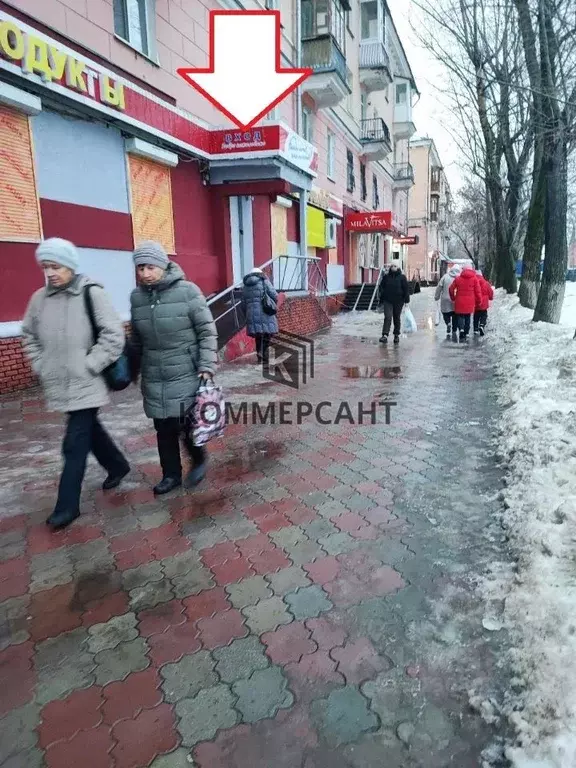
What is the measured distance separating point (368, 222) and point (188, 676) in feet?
70.0

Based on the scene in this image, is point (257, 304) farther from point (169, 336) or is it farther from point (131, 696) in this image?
point (131, 696)

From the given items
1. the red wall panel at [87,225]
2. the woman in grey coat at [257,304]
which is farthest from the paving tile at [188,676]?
the woman in grey coat at [257,304]

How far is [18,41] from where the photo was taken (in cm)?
607

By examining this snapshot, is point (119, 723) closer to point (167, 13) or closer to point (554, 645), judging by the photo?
point (554, 645)

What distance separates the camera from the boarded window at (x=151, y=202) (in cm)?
884

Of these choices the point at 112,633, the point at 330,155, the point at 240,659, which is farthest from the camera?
the point at 330,155

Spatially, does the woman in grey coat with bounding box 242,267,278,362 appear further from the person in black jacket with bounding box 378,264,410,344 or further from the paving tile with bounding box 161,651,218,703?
the paving tile with bounding box 161,651,218,703

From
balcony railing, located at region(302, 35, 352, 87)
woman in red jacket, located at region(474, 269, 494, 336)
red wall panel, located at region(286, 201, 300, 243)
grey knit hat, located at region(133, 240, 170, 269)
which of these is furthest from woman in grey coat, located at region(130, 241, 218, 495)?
balcony railing, located at region(302, 35, 352, 87)

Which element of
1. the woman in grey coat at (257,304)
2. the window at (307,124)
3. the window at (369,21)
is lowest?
the woman in grey coat at (257,304)

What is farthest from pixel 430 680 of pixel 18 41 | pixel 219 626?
pixel 18 41

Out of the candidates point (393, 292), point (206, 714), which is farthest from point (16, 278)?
point (393, 292)

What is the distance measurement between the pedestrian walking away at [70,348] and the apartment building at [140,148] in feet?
12.3

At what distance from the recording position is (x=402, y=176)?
33.0 metres

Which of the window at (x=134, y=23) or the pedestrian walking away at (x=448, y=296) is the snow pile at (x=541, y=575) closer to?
the pedestrian walking away at (x=448, y=296)
